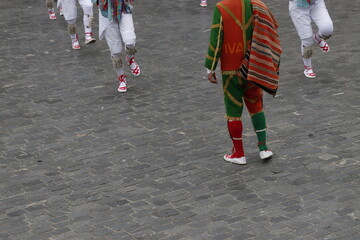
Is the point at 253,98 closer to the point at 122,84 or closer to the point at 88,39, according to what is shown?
the point at 122,84

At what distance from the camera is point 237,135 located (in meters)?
8.95

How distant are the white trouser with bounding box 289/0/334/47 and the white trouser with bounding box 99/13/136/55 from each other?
7.49 ft

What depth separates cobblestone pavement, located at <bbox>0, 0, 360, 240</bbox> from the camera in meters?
7.60

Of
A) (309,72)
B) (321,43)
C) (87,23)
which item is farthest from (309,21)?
(87,23)

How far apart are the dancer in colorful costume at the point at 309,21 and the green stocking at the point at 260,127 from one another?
321 centimetres

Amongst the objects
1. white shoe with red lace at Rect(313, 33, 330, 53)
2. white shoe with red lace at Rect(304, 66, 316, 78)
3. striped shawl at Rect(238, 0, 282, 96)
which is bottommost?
white shoe with red lace at Rect(304, 66, 316, 78)

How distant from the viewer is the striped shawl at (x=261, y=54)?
28.1ft

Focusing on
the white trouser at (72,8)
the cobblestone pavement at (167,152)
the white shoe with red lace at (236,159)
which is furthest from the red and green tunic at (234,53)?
the white trouser at (72,8)

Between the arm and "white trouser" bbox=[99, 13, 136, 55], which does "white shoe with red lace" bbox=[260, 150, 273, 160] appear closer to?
the arm

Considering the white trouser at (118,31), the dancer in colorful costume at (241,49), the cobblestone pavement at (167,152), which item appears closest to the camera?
the cobblestone pavement at (167,152)

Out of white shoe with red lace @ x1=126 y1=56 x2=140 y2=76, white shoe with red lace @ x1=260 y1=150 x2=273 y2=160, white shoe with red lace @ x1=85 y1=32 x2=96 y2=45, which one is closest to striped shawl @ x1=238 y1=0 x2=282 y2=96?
white shoe with red lace @ x1=260 y1=150 x2=273 y2=160

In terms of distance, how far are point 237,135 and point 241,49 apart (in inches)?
36.0

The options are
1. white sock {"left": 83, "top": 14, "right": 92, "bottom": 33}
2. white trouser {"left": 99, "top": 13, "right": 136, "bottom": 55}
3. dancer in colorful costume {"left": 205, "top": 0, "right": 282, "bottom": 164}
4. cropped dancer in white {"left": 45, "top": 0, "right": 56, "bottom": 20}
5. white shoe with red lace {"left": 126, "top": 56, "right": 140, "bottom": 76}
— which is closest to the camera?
dancer in colorful costume {"left": 205, "top": 0, "right": 282, "bottom": 164}

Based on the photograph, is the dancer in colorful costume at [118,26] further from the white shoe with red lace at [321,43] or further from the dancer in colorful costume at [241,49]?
the dancer in colorful costume at [241,49]
